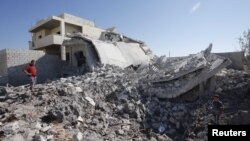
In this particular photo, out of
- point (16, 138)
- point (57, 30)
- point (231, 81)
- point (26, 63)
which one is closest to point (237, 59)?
point (231, 81)

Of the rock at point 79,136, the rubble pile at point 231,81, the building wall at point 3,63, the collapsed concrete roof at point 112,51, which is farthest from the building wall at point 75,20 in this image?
the rock at point 79,136

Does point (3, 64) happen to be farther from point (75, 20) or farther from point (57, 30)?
point (75, 20)

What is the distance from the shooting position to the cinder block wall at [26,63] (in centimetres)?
1362

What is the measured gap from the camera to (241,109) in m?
8.32

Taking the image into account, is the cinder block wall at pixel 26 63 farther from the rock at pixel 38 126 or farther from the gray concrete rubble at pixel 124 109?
the rock at pixel 38 126

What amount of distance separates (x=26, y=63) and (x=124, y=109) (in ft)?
28.1

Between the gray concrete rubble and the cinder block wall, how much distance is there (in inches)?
203

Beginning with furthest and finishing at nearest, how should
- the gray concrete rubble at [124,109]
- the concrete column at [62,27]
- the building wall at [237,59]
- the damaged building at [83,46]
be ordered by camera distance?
1. the concrete column at [62,27]
2. the building wall at [237,59]
3. the damaged building at [83,46]
4. the gray concrete rubble at [124,109]

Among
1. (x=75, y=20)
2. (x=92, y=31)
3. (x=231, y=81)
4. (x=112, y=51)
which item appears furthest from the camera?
(x=92, y=31)

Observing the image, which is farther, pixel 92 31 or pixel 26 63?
pixel 92 31

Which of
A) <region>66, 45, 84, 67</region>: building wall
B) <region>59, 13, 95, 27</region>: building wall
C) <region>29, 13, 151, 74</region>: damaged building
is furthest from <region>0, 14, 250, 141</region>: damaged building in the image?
<region>59, 13, 95, 27</region>: building wall

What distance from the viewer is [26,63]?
47.7ft

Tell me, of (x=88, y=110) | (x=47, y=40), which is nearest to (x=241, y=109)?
(x=88, y=110)

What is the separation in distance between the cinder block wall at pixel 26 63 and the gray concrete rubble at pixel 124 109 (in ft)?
16.9
